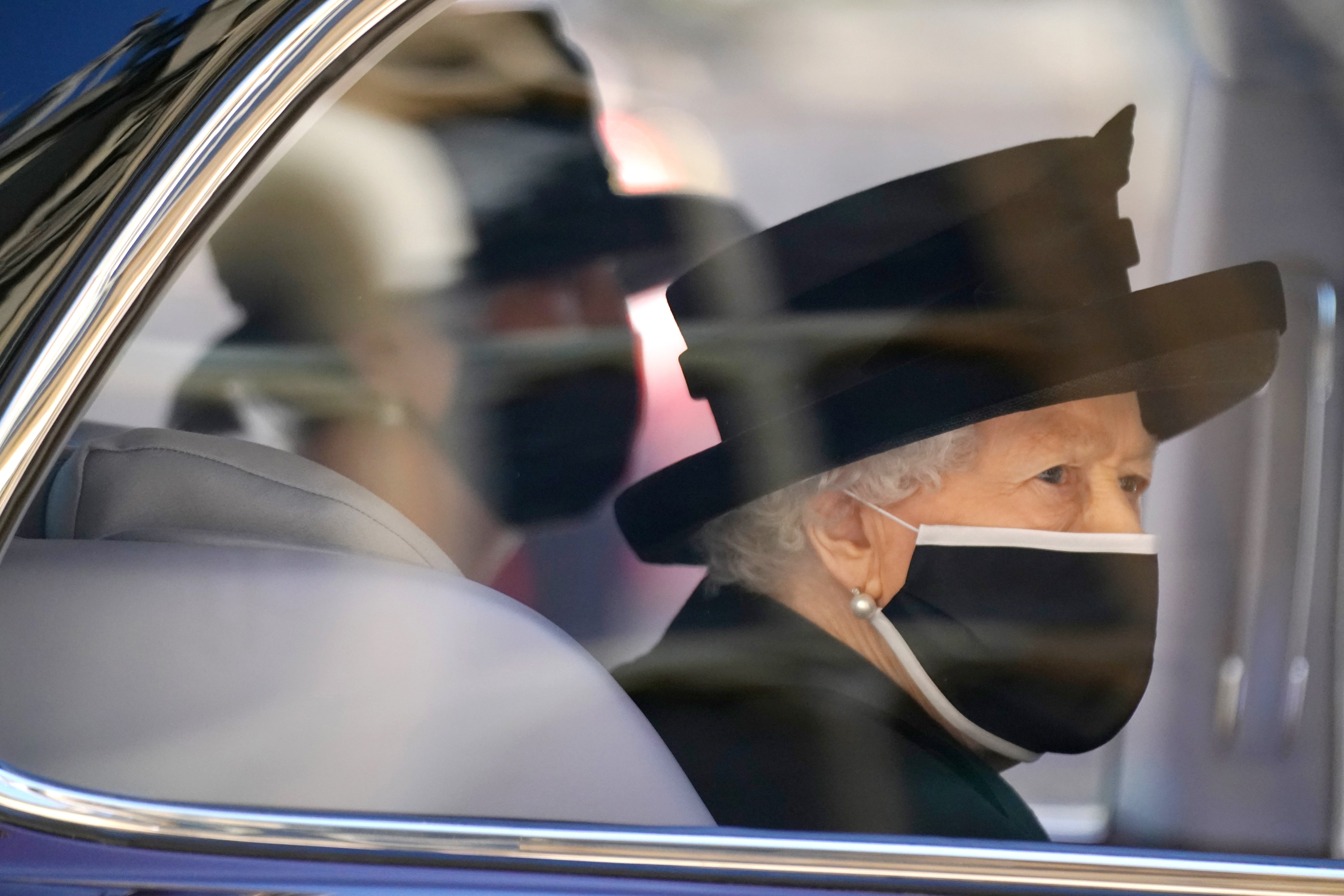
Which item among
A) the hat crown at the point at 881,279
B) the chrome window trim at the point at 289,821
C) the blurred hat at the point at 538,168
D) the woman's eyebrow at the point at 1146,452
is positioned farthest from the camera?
the woman's eyebrow at the point at 1146,452

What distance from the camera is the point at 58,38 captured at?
34.7 inches

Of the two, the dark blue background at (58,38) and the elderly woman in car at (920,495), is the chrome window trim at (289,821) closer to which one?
the dark blue background at (58,38)

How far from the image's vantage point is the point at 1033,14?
1.38 metres

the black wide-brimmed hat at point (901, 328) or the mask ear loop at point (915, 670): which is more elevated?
the black wide-brimmed hat at point (901, 328)

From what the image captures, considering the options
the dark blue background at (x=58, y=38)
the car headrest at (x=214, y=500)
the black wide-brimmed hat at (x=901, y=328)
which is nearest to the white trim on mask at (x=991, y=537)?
the black wide-brimmed hat at (x=901, y=328)

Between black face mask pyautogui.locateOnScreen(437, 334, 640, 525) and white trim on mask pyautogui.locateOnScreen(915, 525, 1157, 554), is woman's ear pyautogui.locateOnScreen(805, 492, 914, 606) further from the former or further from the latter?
black face mask pyautogui.locateOnScreen(437, 334, 640, 525)

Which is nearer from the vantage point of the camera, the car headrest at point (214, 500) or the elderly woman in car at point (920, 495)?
the car headrest at point (214, 500)

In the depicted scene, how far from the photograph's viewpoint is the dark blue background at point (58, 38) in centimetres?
88

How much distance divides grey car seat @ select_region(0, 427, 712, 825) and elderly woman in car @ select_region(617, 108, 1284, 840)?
19 centimetres

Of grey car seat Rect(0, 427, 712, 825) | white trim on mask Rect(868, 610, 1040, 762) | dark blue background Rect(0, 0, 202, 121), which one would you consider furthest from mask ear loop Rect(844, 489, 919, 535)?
dark blue background Rect(0, 0, 202, 121)

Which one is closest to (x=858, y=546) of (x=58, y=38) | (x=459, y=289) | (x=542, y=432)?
(x=542, y=432)

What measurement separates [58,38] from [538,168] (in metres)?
0.59

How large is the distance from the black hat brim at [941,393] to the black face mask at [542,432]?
0.06 metres

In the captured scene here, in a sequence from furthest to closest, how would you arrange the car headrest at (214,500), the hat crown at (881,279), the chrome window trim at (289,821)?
1. the hat crown at (881,279)
2. the car headrest at (214,500)
3. the chrome window trim at (289,821)
